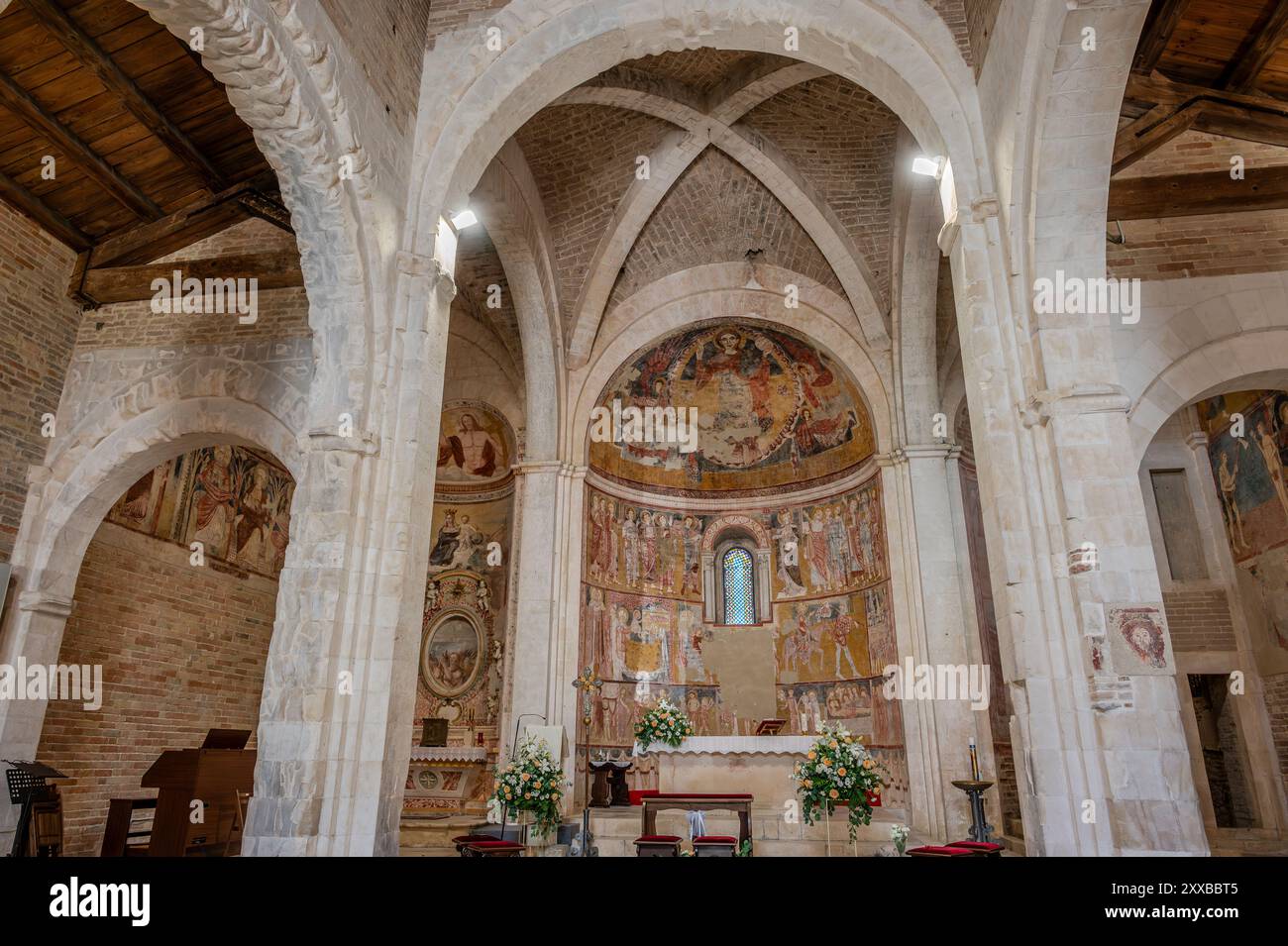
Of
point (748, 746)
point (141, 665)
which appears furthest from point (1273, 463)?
point (141, 665)

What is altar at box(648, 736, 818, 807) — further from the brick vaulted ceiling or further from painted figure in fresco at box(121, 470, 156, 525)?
painted figure in fresco at box(121, 470, 156, 525)

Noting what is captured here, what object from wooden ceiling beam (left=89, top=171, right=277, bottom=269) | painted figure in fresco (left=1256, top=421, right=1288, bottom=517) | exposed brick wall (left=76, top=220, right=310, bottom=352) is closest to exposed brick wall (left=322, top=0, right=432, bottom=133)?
wooden ceiling beam (left=89, top=171, right=277, bottom=269)

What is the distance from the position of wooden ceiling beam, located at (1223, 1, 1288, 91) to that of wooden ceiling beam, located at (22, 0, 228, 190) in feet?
33.9

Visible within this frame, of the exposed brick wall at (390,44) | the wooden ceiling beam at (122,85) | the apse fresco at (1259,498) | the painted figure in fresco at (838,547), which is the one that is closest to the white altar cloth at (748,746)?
the painted figure in fresco at (838,547)

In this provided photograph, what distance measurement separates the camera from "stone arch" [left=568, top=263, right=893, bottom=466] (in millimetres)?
13328

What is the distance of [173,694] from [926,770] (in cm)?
1110

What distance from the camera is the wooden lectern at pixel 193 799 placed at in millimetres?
8742

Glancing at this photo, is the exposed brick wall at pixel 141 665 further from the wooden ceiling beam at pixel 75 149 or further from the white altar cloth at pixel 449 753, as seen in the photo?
the wooden ceiling beam at pixel 75 149

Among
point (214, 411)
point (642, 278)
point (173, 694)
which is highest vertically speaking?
point (642, 278)

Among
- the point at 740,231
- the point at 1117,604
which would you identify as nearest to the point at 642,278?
the point at 740,231

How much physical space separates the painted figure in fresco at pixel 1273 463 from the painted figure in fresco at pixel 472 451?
12.1m
